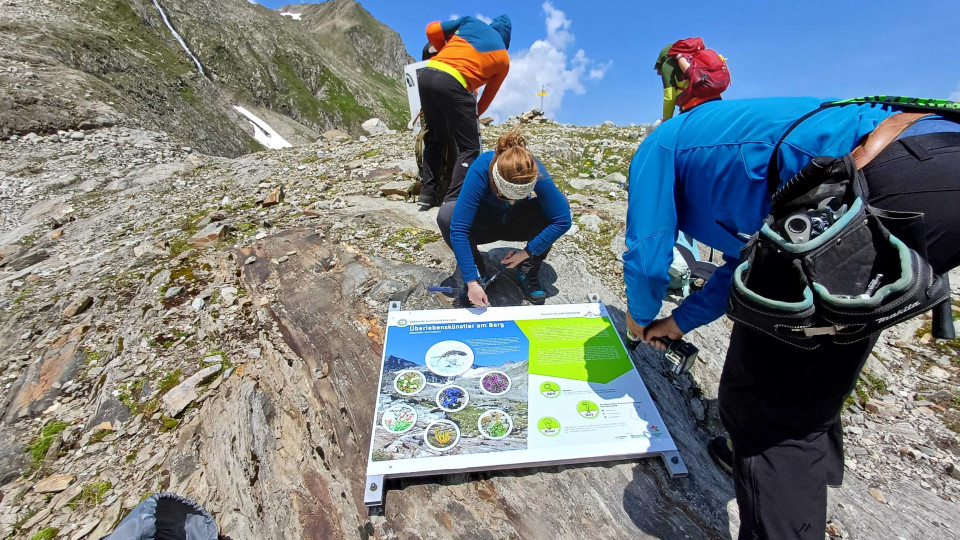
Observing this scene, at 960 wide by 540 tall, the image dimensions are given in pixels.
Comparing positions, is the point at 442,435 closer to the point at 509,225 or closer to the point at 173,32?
the point at 509,225

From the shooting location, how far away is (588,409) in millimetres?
2910

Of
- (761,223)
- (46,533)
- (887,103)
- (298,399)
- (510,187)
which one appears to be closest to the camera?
(887,103)

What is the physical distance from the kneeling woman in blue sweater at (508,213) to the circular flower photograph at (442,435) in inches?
49.0

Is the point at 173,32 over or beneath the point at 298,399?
over

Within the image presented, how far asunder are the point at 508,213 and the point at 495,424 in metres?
2.30

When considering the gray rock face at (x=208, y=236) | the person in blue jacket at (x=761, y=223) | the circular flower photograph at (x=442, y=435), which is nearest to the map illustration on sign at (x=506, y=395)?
the circular flower photograph at (x=442, y=435)

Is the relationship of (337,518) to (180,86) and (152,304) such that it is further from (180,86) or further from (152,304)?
(180,86)

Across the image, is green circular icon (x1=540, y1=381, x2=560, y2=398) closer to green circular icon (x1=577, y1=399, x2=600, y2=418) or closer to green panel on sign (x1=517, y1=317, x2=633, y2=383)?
green panel on sign (x1=517, y1=317, x2=633, y2=383)

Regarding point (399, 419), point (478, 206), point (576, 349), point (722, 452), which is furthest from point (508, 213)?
point (722, 452)

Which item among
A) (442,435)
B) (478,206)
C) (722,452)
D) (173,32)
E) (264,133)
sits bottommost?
(264,133)

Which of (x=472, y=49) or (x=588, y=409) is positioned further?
(x=472, y=49)

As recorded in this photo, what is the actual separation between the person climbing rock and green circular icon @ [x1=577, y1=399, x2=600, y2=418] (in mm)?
3044

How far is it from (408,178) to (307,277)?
13.4 ft

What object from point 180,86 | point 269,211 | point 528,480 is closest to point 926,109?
point 528,480
